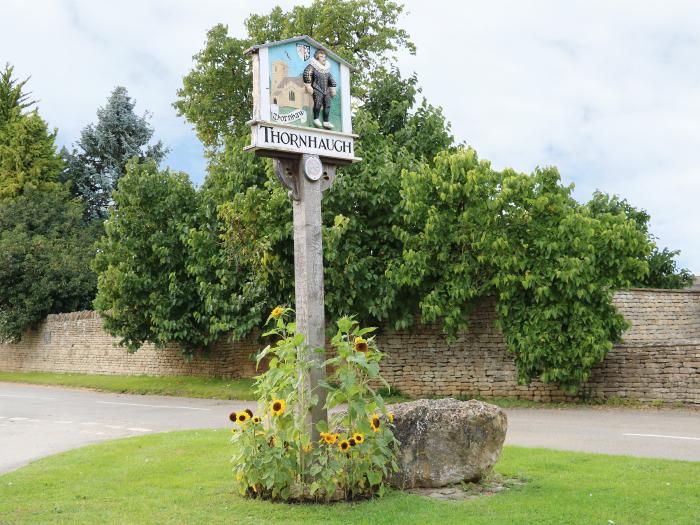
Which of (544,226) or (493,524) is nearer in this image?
(493,524)

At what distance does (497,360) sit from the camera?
20.0m

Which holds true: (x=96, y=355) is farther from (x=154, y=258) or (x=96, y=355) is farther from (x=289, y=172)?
(x=289, y=172)

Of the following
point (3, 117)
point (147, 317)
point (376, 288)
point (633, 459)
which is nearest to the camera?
point (633, 459)

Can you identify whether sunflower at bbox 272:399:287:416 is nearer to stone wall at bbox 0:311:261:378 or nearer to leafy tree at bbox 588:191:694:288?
stone wall at bbox 0:311:261:378

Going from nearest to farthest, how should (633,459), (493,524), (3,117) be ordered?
(493,524) < (633,459) < (3,117)

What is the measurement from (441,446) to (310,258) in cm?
237

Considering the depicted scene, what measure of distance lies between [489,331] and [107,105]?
3945cm

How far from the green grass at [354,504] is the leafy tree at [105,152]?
43180mm

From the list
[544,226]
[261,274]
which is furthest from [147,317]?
[544,226]

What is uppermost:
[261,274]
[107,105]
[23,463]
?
[107,105]

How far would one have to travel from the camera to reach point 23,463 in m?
11.1

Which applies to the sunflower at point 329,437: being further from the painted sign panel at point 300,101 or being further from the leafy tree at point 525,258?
the leafy tree at point 525,258

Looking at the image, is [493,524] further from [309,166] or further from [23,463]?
[23,463]

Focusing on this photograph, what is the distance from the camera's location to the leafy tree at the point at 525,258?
17.5m
